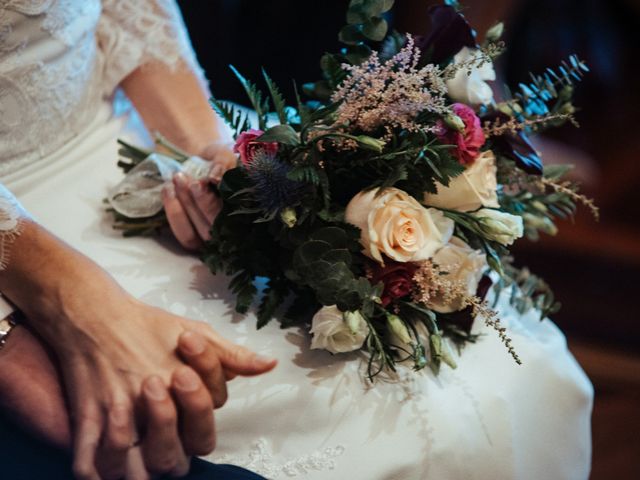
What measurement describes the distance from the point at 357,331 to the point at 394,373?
109 mm

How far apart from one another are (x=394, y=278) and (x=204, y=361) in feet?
0.85

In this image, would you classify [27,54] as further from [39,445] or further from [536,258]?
[536,258]

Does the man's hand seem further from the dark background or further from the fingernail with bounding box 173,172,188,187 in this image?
the dark background

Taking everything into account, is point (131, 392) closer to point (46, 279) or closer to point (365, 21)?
point (46, 279)

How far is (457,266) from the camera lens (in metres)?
0.91

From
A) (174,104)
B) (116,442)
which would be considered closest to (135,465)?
(116,442)

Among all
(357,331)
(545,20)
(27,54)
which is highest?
(27,54)

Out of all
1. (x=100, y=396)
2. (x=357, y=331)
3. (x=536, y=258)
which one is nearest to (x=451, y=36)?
(x=357, y=331)

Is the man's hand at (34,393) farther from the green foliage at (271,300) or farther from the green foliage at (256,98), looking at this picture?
the green foliage at (256,98)

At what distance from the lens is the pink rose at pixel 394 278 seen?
2.86 feet

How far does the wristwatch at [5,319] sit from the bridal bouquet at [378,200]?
25 centimetres

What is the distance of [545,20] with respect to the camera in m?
2.76

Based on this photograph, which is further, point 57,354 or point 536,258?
point 536,258

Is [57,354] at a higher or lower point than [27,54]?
lower
